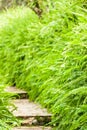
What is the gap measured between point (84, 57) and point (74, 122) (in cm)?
76

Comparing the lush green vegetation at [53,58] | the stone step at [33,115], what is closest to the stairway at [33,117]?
the stone step at [33,115]

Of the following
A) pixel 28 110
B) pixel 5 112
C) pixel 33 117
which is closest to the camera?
pixel 5 112

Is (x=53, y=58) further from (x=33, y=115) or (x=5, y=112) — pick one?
(x=5, y=112)

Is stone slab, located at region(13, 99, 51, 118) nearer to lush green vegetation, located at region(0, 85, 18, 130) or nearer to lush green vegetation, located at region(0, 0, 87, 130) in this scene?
lush green vegetation, located at region(0, 0, 87, 130)

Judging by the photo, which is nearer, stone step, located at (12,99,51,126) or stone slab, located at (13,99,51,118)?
stone step, located at (12,99,51,126)

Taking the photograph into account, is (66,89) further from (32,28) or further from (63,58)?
(32,28)

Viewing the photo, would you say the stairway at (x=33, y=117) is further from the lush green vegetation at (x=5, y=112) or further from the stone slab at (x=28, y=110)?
the lush green vegetation at (x=5, y=112)

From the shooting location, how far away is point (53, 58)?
635 cm

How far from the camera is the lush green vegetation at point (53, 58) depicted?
5.12 m

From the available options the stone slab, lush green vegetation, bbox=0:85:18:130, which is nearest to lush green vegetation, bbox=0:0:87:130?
the stone slab

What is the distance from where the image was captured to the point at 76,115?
4.85 m

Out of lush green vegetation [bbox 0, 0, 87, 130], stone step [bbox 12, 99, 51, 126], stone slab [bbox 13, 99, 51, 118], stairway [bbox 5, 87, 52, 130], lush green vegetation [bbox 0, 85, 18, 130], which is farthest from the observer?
stone slab [bbox 13, 99, 51, 118]

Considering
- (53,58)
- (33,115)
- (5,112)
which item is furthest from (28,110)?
(5,112)

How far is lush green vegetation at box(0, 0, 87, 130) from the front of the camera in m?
5.12
